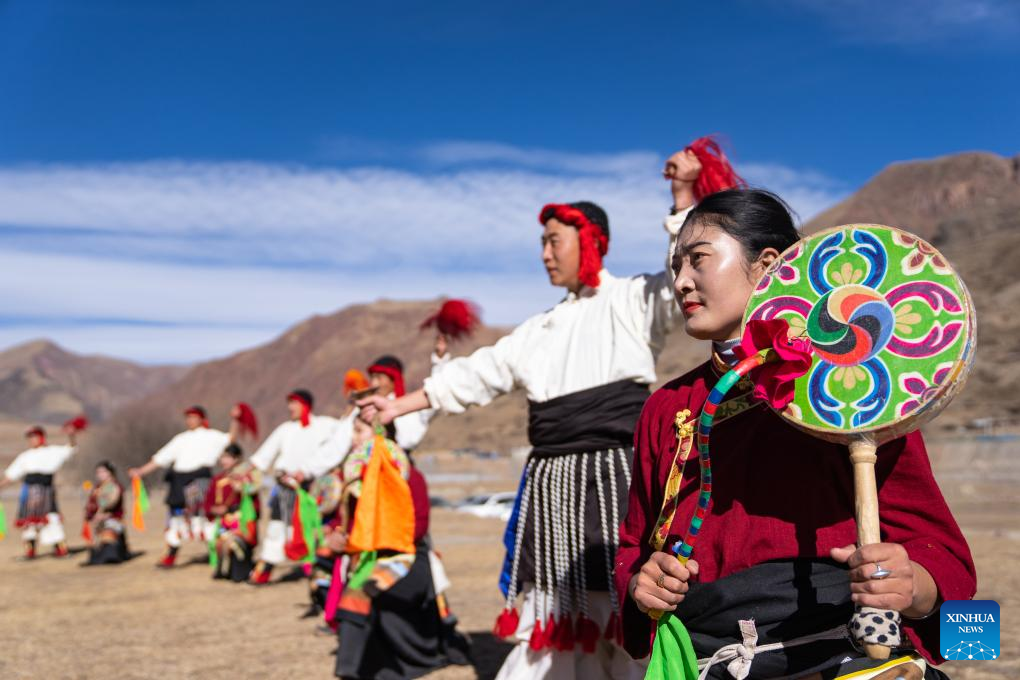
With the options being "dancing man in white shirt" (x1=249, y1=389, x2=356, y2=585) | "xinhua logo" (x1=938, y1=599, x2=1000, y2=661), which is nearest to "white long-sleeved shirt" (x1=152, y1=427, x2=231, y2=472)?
"dancing man in white shirt" (x1=249, y1=389, x2=356, y2=585)

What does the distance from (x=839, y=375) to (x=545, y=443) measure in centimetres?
217

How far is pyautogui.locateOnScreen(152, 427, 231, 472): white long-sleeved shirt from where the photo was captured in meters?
12.4

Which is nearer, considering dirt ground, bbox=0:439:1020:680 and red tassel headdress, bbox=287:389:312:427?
dirt ground, bbox=0:439:1020:680

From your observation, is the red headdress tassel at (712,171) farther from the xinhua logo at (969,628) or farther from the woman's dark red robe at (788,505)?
the xinhua logo at (969,628)

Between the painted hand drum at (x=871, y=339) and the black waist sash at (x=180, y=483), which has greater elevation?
the painted hand drum at (x=871, y=339)

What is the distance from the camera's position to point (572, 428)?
388cm

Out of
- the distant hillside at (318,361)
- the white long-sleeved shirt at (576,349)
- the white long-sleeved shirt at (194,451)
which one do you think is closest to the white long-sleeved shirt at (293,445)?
the white long-sleeved shirt at (194,451)

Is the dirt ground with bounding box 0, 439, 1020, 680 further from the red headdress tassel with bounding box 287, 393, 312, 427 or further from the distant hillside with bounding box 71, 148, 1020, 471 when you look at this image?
the distant hillside with bounding box 71, 148, 1020, 471

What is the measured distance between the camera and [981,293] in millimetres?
50125

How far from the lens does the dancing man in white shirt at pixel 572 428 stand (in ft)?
12.4

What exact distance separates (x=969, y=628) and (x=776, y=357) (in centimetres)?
61

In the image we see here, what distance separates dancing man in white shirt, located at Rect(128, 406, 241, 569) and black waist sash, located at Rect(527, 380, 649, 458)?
9.01 meters

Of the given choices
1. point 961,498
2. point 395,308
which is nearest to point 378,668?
point 961,498

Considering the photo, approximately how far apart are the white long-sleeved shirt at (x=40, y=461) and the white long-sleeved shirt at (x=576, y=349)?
36.6 ft
